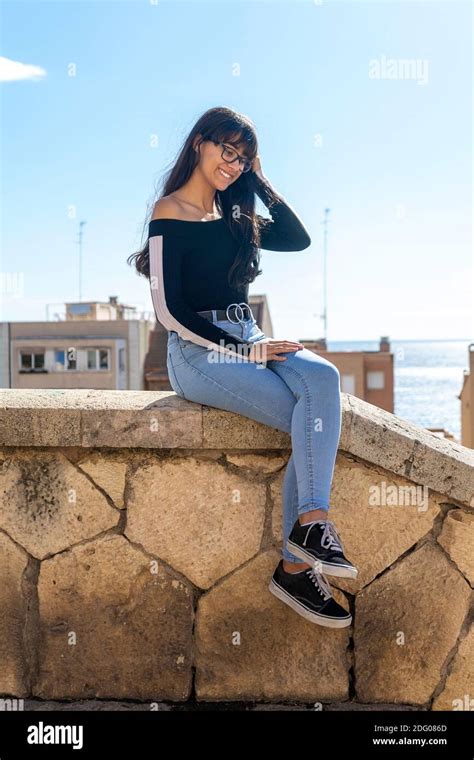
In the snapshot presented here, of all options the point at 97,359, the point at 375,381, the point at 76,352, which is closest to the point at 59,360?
the point at 76,352

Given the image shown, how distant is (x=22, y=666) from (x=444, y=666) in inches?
54.9

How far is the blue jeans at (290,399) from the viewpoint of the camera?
2408 millimetres

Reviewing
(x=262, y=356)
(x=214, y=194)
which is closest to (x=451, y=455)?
(x=262, y=356)

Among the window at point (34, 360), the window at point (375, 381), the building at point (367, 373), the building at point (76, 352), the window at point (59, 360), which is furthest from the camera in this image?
the window at point (34, 360)

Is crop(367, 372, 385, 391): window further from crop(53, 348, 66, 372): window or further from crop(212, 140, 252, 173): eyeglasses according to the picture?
crop(212, 140, 252, 173): eyeglasses

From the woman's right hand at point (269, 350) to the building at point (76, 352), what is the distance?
34.4 meters

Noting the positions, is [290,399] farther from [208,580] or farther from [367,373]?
[367,373]

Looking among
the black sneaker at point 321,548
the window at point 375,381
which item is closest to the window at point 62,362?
the window at point 375,381

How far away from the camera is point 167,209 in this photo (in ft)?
9.12

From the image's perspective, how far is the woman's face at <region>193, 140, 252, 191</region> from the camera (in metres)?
2.86

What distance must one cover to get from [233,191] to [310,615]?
1.56m

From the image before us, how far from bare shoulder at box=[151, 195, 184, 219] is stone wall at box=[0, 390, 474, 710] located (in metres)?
0.66

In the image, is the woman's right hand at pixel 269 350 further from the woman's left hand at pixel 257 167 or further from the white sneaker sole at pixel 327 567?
the woman's left hand at pixel 257 167

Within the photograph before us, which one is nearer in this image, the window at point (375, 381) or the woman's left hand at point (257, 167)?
the woman's left hand at point (257, 167)
